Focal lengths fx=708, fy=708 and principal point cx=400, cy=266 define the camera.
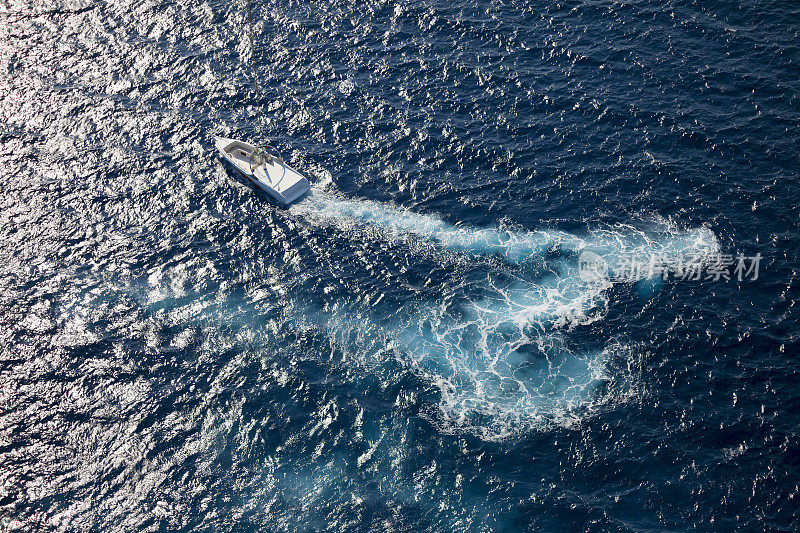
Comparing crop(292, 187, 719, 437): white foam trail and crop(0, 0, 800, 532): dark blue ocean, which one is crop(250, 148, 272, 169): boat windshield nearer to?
crop(0, 0, 800, 532): dark blue ocean

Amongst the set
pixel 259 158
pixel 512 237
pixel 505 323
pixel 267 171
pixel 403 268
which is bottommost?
pixel 505 323

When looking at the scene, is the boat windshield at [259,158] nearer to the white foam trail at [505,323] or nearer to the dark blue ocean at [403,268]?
the dark blue ocean at [403,268]

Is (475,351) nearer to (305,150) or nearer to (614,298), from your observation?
(614,298)

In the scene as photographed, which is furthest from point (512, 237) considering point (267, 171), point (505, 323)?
point (267, 171)

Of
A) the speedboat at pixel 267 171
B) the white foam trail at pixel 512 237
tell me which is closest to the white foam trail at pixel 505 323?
the white foam trail at pixel 512 237

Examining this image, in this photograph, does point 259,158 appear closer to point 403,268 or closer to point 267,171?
point 267,171

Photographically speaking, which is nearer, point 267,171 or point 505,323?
point 505,323

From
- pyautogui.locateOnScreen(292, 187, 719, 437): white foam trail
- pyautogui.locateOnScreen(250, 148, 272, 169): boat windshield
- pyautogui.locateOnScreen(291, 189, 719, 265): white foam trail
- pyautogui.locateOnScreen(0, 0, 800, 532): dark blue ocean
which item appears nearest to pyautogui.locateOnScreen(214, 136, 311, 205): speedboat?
pyautogui.locateOnScreen(250, 148, 272, 169): boat windshield
